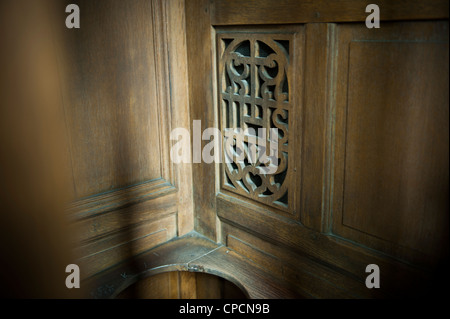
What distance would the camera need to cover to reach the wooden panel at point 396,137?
975 millimetres

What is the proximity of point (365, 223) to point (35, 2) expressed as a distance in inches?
45.6

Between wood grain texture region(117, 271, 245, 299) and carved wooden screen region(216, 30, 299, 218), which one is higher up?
carved wooden screen region(216, 30, 299, 218)

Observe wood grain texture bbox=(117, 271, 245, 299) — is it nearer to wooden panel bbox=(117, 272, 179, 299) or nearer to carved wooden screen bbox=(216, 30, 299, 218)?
wooden panel bbox=(117, 272, 179, 299)

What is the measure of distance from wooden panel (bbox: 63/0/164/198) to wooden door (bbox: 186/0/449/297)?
19cm

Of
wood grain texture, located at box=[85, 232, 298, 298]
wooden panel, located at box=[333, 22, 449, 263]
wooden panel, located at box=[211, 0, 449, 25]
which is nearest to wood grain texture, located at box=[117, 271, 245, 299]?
wood grain texture, located at box=[85, 232, 298, 298]

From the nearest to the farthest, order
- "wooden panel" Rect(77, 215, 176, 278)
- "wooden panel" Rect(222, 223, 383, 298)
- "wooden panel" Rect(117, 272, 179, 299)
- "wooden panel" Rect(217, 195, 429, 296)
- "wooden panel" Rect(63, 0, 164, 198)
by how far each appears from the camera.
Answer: "wooden panel" Rect(217, 195, 429, 296) < "wooden panel" Rect(222, 223, 383, 298) < "wooden panel" Rect(63, 0, 164, 198) < "wooden panel" Rect(77, 215, 176, 278) < "wooden panel" Rect(117, 272, 179, 299)

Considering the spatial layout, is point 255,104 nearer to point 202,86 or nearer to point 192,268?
point 202,86

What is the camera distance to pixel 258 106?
1406mm

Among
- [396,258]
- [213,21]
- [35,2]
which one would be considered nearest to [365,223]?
[396,258]

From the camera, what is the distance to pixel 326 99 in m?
1.18

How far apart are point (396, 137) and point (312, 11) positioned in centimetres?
42

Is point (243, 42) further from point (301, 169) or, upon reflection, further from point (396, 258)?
point (396, 258)

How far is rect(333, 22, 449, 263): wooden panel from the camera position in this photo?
975 millimetres

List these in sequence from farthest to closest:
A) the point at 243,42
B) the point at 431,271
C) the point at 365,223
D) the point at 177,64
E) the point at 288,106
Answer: the point at 177,64
the point at 243,42
the point at 288,106
the point at 365,223
the point at 431,271
